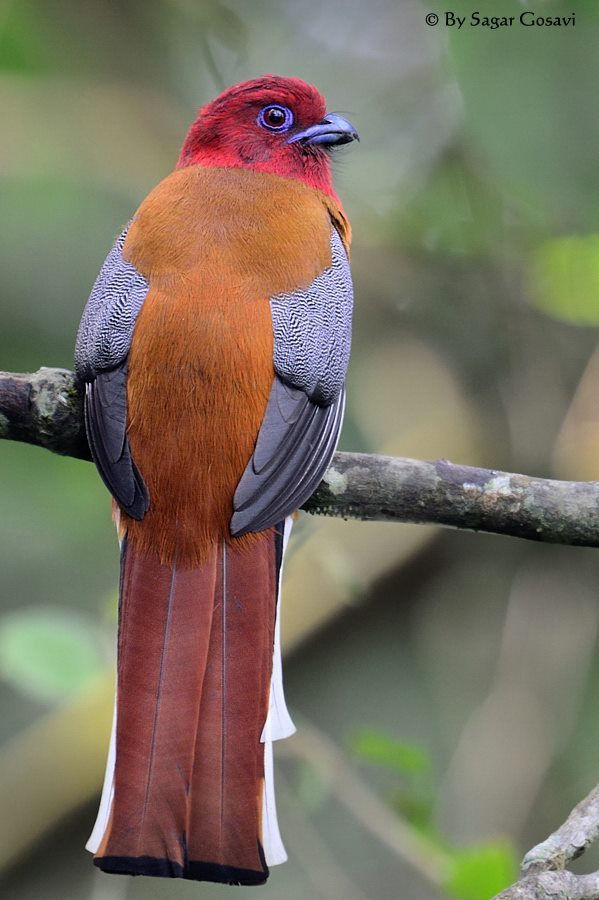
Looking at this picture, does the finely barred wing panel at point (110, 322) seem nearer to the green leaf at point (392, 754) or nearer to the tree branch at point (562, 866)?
the green leaf at point (392, 754)

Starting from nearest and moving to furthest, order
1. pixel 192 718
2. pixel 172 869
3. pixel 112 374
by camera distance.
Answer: pixel 172 869, pixel 192 718, pixel 112 374

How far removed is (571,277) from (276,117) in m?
1.36

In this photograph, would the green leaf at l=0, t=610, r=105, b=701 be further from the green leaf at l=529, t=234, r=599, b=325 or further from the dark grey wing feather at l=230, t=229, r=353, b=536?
the green leaf at l=529, t=234, r=599, b=325

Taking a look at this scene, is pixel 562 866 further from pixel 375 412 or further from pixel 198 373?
pixel 375 412

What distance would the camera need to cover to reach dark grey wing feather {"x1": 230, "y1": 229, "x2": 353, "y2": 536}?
3.04 metres

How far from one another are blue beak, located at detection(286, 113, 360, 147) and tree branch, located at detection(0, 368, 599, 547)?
1.19m

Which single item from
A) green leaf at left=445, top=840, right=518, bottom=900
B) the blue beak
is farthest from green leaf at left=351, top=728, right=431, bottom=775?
the blue beak

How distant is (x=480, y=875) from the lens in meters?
3.38

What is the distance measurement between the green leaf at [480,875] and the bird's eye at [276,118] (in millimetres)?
2327

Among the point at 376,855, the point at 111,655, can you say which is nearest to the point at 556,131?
the point at 111,655

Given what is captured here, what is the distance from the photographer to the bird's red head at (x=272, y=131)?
12.7 feet

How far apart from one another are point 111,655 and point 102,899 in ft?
3.07

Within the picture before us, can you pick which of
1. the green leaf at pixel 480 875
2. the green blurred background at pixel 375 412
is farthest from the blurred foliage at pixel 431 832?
the green blurred background at pixel 375 412

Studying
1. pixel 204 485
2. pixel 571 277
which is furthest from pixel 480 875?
pixel 571 277
